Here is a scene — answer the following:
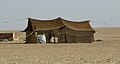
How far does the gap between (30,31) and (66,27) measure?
4.27 metres

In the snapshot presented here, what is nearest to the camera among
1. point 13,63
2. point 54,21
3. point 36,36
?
point 13,63

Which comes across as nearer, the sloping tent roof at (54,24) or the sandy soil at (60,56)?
the sandy soil at (60,56)

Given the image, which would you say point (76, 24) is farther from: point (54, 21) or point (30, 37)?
point (30, 37)

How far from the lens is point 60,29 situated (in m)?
45.3

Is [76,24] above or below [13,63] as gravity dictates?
above

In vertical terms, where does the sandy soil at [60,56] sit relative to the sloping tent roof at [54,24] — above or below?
below

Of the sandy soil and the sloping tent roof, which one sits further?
the sloping tent roof

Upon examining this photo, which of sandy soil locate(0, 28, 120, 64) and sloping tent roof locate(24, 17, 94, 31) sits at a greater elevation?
sloping tent roof locate(24, 17, 94, 31)

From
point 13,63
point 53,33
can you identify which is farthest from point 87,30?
point 13,63

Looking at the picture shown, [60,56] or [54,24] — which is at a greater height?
[54,24]

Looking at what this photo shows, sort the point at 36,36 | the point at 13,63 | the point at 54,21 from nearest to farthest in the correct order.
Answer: the point at 13,63, the point at 36,36, the point at 54,21

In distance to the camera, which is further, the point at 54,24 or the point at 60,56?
the point at 54,24

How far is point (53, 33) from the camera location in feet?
148

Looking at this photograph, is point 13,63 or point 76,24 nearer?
point 13,63
